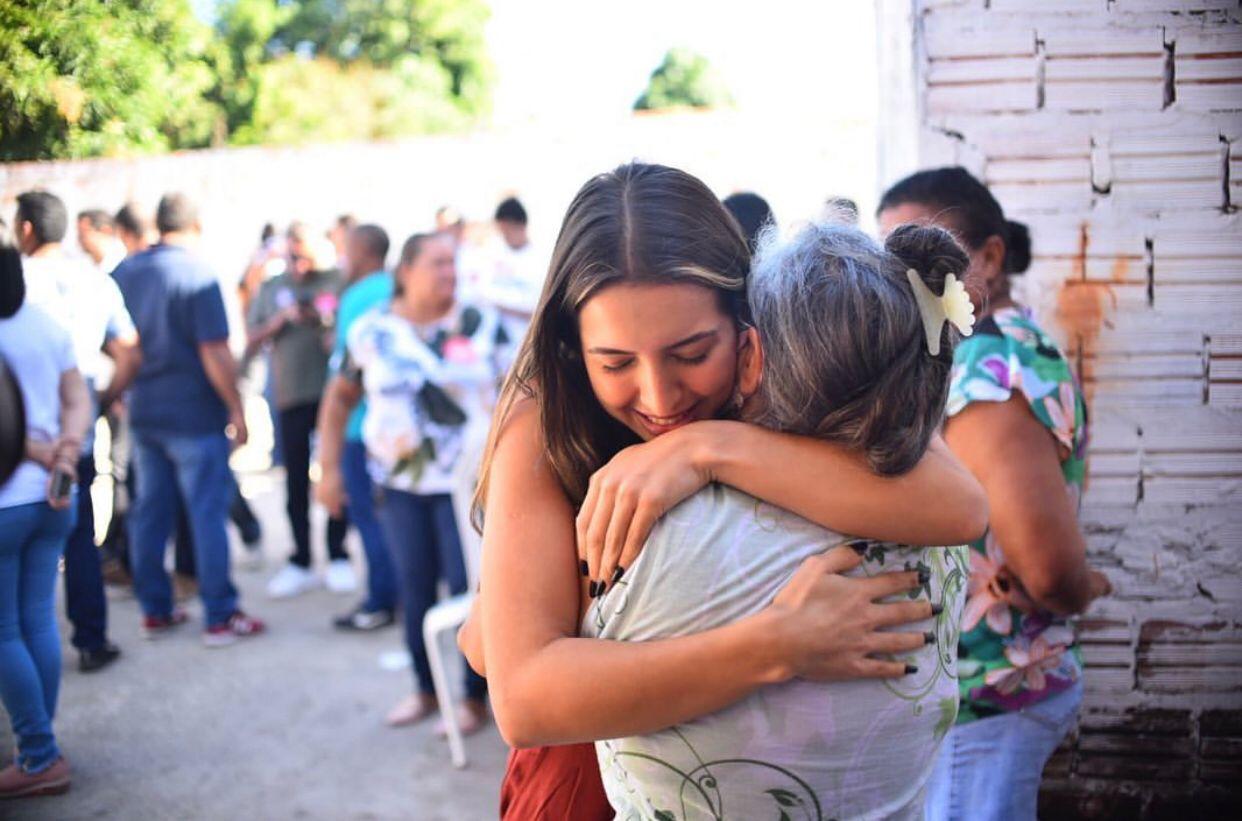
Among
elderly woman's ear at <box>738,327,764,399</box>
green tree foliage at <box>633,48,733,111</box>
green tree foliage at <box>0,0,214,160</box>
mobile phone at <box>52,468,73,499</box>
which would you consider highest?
green tree foliage at <box>633,48,733,111</box>

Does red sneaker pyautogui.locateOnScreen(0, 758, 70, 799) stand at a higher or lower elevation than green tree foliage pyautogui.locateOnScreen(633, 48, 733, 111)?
lower

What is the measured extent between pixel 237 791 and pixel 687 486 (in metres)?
3.18

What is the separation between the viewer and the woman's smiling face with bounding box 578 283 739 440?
152 centimetres

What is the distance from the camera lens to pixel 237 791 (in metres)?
3.84

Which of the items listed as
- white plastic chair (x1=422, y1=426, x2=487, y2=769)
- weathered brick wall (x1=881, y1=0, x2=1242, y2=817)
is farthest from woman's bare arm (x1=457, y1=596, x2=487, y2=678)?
white plastic chair (x1=422, y1=426, x2=487, y2=769)

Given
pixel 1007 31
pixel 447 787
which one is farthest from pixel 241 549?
pixel 1007 31

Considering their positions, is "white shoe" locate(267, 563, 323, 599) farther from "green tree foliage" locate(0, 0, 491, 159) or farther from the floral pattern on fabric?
the floral pattern on fabric

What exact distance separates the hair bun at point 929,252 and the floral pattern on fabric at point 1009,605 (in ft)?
2.21

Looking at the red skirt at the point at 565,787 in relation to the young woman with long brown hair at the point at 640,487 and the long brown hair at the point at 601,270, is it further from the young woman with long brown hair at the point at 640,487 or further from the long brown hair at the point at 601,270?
the long brown hair at the point at 601,270

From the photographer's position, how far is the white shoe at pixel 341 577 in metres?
6.50

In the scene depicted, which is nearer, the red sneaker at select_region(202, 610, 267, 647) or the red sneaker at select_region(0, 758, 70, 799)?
the red sneaker at select_region(0, 758, 70, 799)

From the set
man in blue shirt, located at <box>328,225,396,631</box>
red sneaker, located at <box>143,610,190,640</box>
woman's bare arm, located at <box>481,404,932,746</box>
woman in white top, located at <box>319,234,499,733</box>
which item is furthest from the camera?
man in blue shirt, located at <box>328,225,396,631</box>

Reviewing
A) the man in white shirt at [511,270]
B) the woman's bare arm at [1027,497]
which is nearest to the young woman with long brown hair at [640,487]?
the woman's bare arm at [1027,497]

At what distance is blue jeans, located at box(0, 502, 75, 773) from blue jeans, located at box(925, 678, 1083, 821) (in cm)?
223
